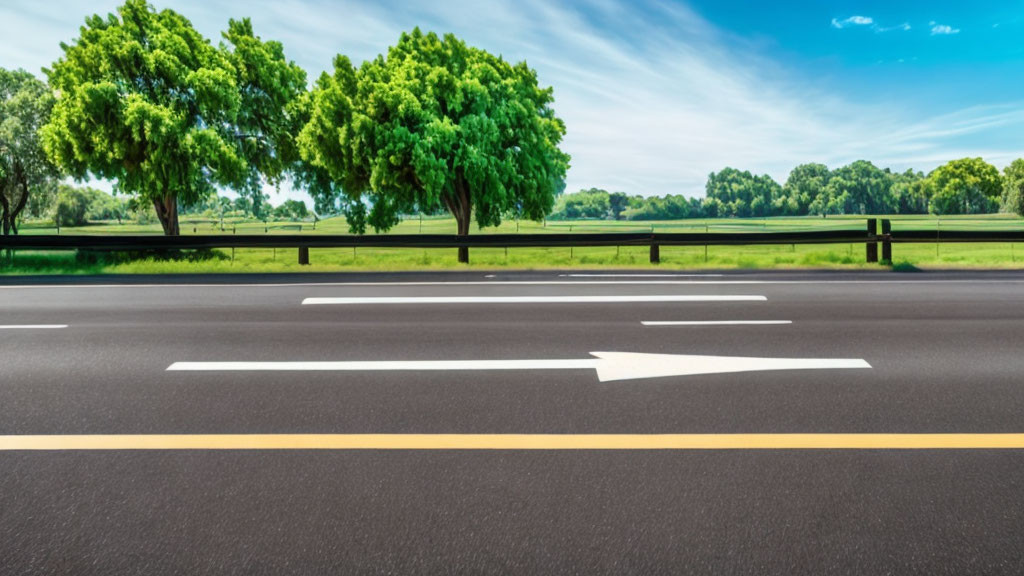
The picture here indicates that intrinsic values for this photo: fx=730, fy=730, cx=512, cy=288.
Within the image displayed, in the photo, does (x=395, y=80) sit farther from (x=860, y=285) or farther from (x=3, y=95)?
(x=3, y=95)

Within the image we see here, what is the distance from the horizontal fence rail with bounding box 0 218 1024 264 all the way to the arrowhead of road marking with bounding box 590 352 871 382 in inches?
479

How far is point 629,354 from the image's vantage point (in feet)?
22.9

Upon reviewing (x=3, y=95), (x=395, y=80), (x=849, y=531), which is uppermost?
(x=3, y=95)

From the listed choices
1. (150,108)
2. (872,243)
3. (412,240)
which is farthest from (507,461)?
(150,108)

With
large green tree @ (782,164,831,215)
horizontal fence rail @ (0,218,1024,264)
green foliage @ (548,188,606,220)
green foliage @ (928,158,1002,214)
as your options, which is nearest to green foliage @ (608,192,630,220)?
green foliage @ (548,188,606,220)

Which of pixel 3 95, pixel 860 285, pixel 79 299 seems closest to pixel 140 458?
pixel 79 299

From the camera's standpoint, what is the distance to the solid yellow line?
14.0ft

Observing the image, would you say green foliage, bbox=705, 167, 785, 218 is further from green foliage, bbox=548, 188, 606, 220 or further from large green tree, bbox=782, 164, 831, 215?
green foliage, bbox=548, 188, 606, 220

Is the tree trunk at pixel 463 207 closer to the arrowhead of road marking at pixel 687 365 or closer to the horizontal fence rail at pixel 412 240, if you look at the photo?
the horizontal fence rail at pixel 412 240

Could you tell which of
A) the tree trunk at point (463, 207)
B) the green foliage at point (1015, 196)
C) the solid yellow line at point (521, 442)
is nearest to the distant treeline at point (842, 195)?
the green foliage at point (1015, 196)

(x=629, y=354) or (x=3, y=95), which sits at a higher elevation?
(x=3, y=95)

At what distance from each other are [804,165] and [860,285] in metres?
168

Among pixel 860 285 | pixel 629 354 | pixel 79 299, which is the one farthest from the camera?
pixel 860 285

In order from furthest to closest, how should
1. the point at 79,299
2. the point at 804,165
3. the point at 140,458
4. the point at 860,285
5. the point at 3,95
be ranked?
the point at 804,165 < the point at 3,95 < the point at 860,285 < the point at 79,299 < the point at 140,458
